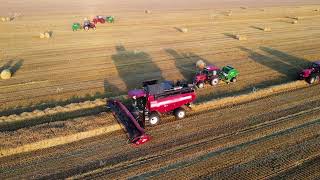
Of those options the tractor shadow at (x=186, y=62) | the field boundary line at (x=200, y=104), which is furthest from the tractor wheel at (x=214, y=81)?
the field boundary line at (x=200, y=104)

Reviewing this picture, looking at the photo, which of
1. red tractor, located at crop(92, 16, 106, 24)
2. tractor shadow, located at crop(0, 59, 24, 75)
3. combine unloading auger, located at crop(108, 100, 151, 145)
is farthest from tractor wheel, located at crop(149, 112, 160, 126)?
red tractor, located at crop(92, 16, 106, 24)

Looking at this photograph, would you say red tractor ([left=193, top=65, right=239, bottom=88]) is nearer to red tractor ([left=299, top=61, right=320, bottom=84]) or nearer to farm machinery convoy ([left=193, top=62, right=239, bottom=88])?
farm machinery convoy ([left=193, top=62, right=239, bottom=88])

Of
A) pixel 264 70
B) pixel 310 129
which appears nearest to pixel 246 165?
pixel 310 129

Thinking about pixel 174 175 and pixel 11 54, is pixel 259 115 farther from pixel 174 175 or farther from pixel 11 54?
pixel 11 54

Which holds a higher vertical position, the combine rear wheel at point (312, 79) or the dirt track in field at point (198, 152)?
the combine rear wheel at point (312, 79)

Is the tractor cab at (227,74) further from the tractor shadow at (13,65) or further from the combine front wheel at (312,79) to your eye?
the tractor shadow at (13,65)

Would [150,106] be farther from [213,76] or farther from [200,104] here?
[213,76]
